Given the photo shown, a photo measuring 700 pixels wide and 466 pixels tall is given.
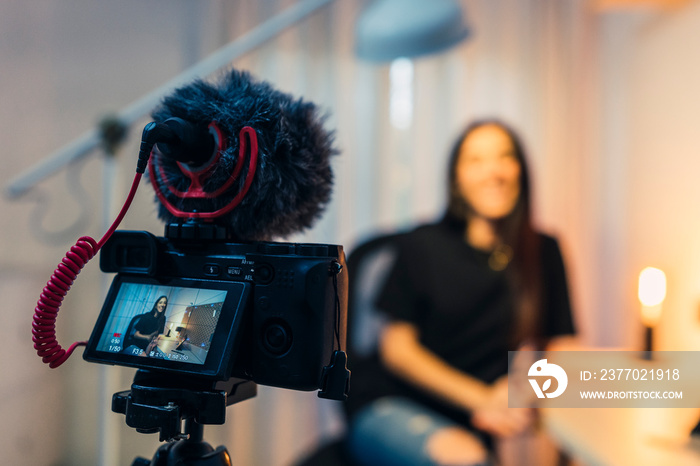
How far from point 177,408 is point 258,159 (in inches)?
10.2

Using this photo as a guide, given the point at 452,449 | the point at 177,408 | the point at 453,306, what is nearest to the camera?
the point at 177,408

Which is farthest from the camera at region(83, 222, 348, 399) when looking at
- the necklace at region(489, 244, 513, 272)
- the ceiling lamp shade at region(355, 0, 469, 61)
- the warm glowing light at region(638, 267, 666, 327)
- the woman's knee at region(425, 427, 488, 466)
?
the necklace at region(489, 244, 513, 272)

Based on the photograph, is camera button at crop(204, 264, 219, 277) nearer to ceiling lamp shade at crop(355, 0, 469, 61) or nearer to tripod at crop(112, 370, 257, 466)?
tripod at crop(112, 370, 257, 466)

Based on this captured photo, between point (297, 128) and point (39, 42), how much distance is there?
94cm

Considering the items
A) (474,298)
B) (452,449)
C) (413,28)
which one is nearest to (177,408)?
(413,28)

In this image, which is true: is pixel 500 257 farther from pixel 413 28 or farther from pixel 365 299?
pixel 413 28

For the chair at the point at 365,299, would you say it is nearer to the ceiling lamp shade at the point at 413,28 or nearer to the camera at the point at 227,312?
the ceiling lamp shade at the point at 413,28

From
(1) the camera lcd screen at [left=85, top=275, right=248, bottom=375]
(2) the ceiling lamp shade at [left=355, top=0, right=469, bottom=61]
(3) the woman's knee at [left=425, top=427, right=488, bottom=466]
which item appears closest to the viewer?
(1) the camera lcd screen at [left=85, top=275, right=248, bottom=375]

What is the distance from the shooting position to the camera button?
52cm

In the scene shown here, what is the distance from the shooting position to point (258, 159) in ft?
1.72

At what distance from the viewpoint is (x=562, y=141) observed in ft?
6.38

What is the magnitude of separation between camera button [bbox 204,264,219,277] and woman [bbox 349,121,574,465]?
1151 mm

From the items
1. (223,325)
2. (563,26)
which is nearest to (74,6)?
(223,325)

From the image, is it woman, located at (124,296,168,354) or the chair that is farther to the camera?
the chair
